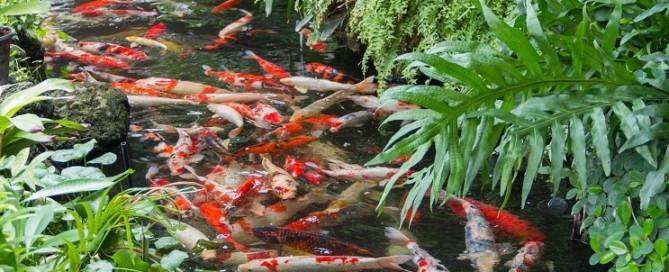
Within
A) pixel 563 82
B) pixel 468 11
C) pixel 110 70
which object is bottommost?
pixel 110 70

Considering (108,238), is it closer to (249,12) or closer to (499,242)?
(499,242)

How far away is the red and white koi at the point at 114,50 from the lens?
6230mm

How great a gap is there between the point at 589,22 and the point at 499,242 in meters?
1.29

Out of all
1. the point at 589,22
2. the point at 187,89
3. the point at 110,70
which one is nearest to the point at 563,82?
the point at 589,22

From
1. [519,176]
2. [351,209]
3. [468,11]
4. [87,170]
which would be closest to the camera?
[87,170]

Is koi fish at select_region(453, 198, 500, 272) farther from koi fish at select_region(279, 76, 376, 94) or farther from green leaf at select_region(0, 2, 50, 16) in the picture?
green leaf at select_region(0, 2, 50, 16)

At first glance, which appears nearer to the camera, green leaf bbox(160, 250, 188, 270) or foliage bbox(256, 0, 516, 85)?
green leaf bbox(160, 250, 188, 270)

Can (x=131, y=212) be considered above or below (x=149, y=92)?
above

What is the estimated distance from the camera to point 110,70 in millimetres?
5945

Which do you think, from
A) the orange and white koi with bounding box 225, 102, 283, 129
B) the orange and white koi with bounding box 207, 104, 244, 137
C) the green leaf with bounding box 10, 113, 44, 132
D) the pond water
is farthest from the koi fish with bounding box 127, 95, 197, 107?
the green leaf with bounding box 10, 113, 44, 132

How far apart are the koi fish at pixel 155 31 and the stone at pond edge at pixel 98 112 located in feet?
7.22

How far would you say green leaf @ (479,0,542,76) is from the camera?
2.24m

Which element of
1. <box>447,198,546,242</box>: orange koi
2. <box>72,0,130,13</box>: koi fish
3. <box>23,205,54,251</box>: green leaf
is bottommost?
<box>72,0,130,13</box>: koi fish

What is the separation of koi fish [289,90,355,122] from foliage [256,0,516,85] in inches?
11.2
